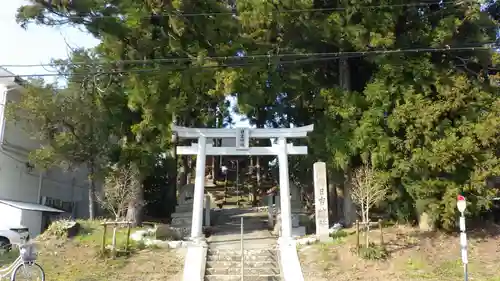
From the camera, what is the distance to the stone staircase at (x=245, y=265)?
15.0 meters

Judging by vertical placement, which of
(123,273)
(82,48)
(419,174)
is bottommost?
(123,273)

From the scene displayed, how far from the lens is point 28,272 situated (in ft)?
38.9

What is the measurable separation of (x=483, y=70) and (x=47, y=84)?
18.3m

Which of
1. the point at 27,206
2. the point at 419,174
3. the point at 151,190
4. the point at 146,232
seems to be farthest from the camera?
the point at 151,190

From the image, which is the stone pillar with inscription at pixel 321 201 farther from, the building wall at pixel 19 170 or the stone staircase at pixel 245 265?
the building wall at pixel 19 170

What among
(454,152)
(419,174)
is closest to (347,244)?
(419,174)

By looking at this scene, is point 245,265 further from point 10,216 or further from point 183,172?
point 183,172

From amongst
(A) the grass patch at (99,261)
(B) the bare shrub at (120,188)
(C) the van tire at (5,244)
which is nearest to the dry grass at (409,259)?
(A) the grass patch at (99,261)

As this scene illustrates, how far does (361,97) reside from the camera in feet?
61.4

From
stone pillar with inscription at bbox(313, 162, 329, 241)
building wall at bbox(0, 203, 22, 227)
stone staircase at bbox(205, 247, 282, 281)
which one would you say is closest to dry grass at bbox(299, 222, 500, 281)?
stone pillar with inscription at bbox(313, 162, 329, 241)

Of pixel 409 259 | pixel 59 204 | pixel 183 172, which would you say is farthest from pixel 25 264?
pixel 183 172

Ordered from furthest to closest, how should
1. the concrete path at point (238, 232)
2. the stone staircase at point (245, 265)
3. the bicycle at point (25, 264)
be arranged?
1. the concrete path at point (238, 232)
2. the stone staircase at point (245, 265)
3. the bicycle at point (25, 264)

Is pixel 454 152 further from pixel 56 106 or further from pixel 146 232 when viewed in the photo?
pixel 56 106

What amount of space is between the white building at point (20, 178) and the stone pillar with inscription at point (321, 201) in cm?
1265
